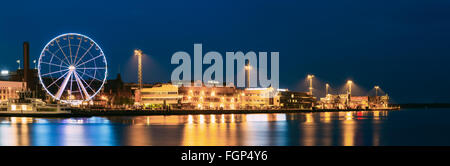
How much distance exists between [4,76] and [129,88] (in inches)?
1270

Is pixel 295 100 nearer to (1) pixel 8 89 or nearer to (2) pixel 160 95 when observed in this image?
(2) pixel 160 95

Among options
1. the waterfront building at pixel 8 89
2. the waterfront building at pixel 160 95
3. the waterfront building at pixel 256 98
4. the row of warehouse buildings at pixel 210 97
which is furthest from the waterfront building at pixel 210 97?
the waterfront building at pixel 8 89

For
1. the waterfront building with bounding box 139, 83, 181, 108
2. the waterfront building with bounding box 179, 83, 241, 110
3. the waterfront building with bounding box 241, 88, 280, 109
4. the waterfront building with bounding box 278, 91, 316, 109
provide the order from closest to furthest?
the waterfront building with bounding box 139, 83, 181, 108
the waterfront building with bounding box 179, 83, 241, 110
the waterfront building with bounding box 241, 88, 280, 109
the waterfront building with bounding box 278, 91, 316, 109

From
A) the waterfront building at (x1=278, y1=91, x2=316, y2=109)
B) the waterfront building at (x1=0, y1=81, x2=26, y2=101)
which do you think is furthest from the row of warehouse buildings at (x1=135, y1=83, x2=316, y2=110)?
the waterfront building at (x1=0, y1=81, x2=26, y2=101)

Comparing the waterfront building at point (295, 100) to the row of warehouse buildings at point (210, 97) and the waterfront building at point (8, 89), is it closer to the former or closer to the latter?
the row of warehouse buildings at point (210, 97)

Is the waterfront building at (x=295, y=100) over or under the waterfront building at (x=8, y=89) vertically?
under

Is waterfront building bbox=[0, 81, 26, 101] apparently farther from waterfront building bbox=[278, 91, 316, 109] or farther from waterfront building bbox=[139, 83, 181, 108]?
waterfront building bbox=[278, 91, 316, 109]

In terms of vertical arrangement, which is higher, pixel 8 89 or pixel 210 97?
pixel 8 89

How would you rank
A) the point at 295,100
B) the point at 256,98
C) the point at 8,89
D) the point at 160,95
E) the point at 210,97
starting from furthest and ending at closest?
1. the point at 295,100
2. the point at 256,98
3. the point at 210,97
4. the point at 160,95
5. the point at 8,89

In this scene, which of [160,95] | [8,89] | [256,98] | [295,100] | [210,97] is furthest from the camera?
[295,100]

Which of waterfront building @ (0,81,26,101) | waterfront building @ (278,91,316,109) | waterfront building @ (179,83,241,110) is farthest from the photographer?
waterfront building @ (278,91,316,109)

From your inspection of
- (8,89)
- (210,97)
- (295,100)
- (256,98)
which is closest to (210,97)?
(210,97)
